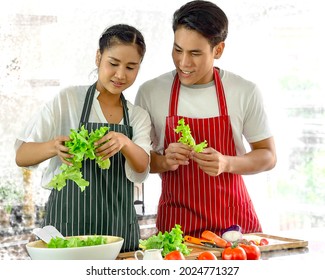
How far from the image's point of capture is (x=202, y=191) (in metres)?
2.14

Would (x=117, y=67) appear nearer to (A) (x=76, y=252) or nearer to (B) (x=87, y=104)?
(B) (x=87, y=104)

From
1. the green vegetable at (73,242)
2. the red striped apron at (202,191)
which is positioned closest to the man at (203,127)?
the red striped apron at (202,191)

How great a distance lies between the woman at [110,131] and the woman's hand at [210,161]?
0.17 metres

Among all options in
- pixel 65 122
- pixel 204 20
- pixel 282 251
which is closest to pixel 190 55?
pixel 204 20

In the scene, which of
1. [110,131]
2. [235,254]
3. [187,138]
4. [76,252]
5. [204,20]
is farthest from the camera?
[204,20]

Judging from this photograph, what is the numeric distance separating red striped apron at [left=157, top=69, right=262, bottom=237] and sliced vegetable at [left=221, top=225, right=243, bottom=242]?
0.15 meters

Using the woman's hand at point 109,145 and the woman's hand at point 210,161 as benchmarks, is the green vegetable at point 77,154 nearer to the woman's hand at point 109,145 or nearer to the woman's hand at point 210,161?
the woman's hand at point 109,145

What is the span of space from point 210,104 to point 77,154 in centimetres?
65

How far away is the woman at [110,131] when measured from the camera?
1906mm

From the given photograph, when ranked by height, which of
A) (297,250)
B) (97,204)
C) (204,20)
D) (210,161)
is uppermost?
(204,20)

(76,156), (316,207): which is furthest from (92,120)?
(316,207)

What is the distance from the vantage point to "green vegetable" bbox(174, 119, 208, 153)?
6.53 ft

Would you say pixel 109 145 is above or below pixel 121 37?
below

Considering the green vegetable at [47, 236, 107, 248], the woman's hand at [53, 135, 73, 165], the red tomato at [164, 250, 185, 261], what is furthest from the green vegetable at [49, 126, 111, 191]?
the red tomato at [164, 250, 185, 261]
